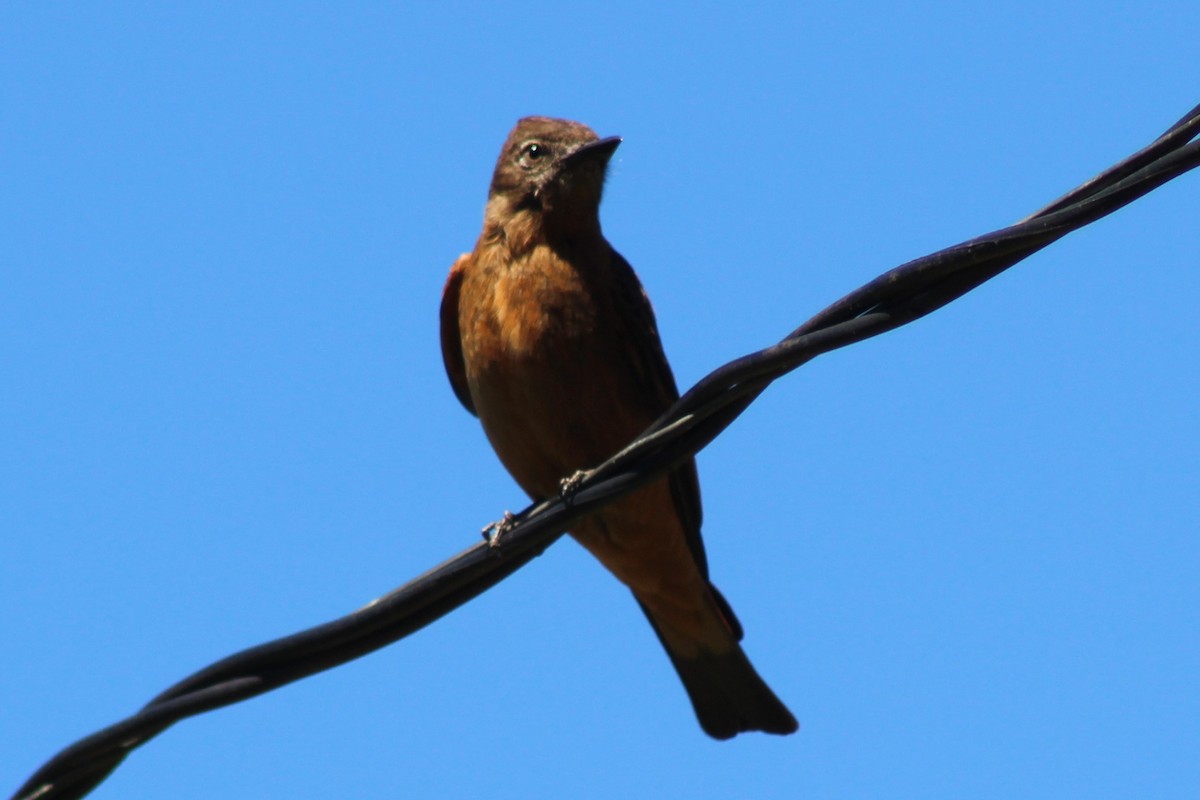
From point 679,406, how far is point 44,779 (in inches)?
74.6

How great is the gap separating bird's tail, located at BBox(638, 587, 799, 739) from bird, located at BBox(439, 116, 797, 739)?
0.06 ft

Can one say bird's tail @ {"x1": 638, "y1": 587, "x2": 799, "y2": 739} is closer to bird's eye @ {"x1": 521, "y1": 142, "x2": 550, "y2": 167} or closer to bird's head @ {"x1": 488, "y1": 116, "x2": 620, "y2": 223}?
bird's head @ {"x1": 488, "y1": 116, "x2": 620, "y2": 223}

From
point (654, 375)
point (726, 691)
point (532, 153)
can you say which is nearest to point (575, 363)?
point (654, 375)

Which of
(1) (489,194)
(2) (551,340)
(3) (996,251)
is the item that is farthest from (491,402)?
(3) (996,251)

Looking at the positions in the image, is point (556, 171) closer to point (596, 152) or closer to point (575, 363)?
point (596, 152)

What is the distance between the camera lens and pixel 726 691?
7.85 metres

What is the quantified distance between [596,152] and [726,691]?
2948 millimetres

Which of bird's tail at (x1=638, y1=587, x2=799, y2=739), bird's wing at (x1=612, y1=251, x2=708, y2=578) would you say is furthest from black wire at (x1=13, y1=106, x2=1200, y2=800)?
bird's tail at (x1=638, y1=587, x2=799, y2=739)

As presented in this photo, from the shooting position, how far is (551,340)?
6.54 m

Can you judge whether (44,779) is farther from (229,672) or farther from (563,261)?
(563,261)

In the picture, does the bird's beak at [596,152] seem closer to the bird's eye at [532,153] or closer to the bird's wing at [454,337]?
the bird's eye at [532,153]

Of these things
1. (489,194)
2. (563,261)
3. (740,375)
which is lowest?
(740,375)

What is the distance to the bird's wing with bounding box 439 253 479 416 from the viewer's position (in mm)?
7391

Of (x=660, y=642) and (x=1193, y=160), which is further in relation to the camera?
(x=660, y=642)
